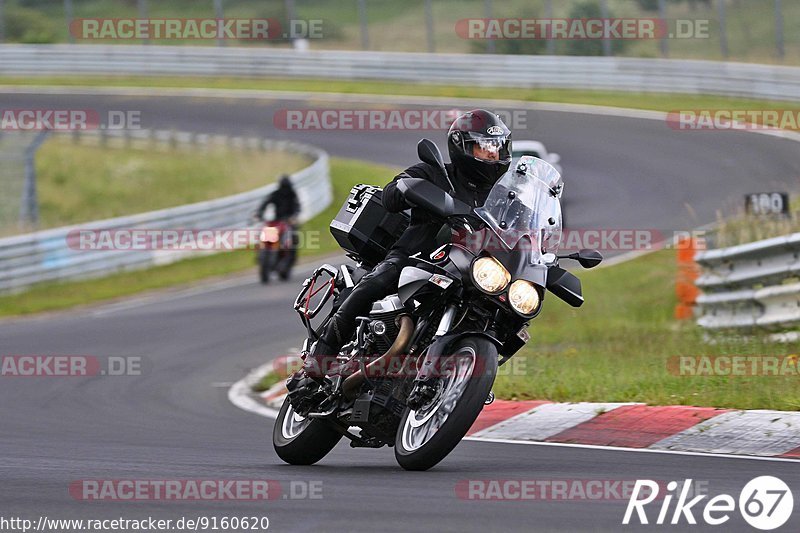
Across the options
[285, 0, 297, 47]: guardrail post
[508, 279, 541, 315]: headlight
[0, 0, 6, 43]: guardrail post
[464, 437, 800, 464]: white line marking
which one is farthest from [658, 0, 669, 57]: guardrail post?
[508, 279, 541, 315]: headlight

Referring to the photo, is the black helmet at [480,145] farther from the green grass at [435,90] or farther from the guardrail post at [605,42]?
the guardrail post at [605,42]

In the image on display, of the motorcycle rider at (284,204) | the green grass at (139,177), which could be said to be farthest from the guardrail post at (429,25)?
the motorcycle rider at (284,204)

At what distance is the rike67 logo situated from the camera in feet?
17.2

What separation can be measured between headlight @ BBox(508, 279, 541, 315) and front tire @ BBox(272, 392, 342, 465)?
67.0 inches

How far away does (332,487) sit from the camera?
20.9 ft

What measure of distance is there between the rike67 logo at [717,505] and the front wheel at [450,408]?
0.90 m

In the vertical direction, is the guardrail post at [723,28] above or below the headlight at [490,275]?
below

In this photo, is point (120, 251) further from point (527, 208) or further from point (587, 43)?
point (587, 43)

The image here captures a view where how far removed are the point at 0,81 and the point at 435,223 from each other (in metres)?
37.5

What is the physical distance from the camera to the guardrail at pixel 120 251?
69.3ft

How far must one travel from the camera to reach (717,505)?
18.1 feet

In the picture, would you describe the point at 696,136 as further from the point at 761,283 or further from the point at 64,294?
the point at 761,283

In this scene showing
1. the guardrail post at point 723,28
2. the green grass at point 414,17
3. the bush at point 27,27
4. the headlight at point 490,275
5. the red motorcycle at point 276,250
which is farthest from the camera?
the bush at point 27,27

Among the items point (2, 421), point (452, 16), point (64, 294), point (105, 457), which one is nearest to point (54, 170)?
point (64, 294)
